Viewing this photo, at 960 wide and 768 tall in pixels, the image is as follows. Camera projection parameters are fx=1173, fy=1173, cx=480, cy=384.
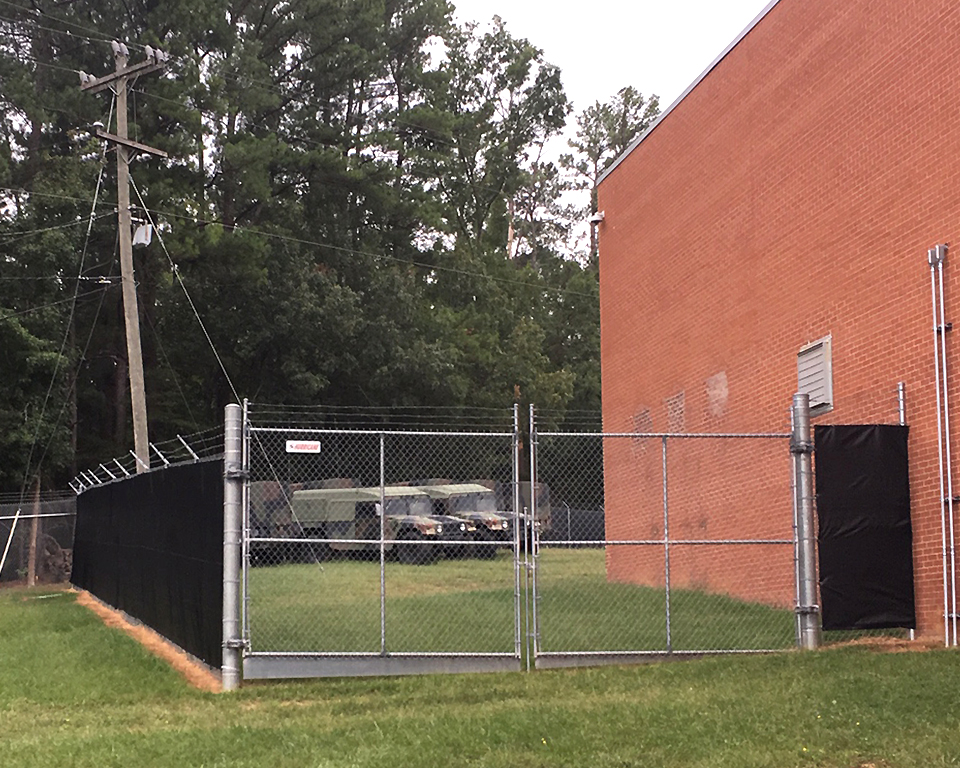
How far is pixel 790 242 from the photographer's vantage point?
1566 centimetres

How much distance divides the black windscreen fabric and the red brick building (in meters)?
0.24

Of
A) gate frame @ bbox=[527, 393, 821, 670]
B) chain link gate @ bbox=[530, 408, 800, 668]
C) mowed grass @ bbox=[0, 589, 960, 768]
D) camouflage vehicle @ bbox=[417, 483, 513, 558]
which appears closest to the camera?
mowed grass @ bbox=[0, 589, 960, 768]

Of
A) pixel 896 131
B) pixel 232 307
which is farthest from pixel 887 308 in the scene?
pixel 232 307

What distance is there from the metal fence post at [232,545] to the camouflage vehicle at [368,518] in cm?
1592

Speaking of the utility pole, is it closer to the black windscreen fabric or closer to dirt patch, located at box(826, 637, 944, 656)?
the black windscreen fabric

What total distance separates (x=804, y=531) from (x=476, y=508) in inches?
858

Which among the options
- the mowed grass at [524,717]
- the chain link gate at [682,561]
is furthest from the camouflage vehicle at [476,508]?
the mowed grass at [524,717]

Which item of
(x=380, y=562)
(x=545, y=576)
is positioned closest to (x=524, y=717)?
(x=380, y=562)

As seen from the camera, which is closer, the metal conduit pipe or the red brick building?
the metal conduit pipe

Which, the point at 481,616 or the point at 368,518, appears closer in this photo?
the point at 481,616

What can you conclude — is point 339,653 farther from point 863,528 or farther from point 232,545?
point 863,528

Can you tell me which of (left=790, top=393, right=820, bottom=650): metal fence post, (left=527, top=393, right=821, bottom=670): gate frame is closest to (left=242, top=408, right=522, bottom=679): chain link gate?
(left=527, top=393, right=821, bottom=670): gate frame

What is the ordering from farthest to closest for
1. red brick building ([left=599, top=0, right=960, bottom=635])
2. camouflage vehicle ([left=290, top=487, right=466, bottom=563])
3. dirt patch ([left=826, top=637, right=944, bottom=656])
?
camouflage vehicle ([left=290, top=487, right=466, bottom=563]) < red brick building ([left=599, top=0, right=960, bottom=635]) < dirt patch ([left=826, top=637, right=944, bottom=656])

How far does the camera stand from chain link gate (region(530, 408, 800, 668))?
40.8ft
